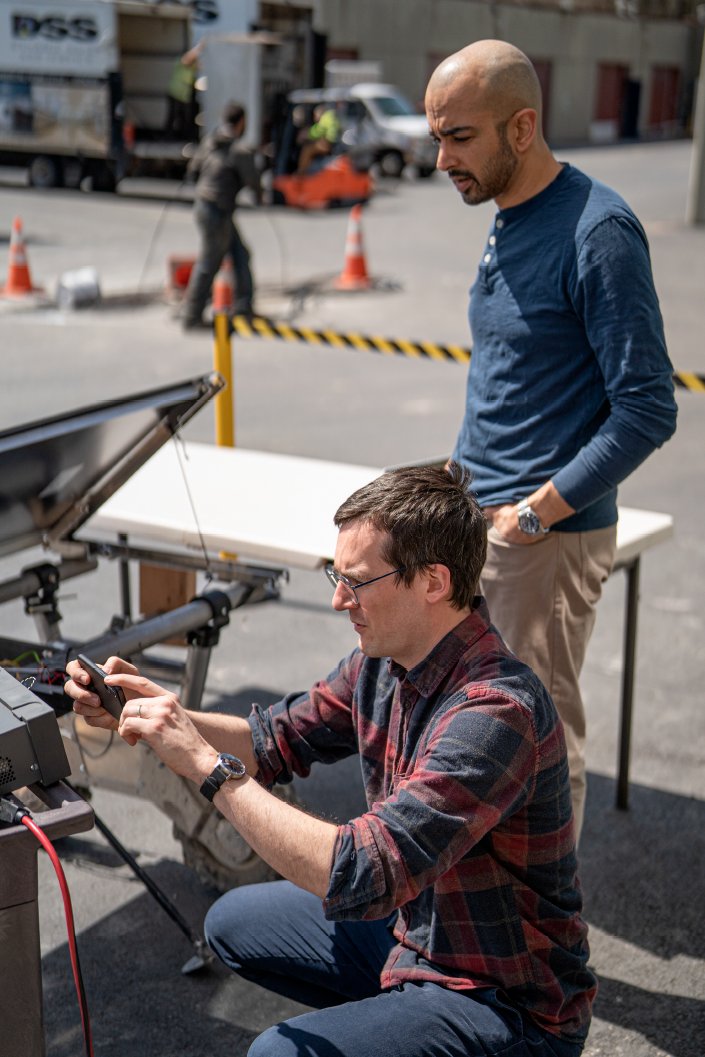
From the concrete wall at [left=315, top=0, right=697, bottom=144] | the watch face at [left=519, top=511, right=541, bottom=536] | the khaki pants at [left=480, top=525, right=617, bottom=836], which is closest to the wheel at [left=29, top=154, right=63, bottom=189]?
the concrete wall at [left=315, top=0, right=697, bottom=144]

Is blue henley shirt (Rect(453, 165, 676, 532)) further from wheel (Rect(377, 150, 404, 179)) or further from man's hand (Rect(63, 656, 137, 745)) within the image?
wheel (Rect(377, 150, 404, 179))

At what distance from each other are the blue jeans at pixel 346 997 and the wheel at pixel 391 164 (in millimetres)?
25224

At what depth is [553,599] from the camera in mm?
3281

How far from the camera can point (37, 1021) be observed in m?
2.01

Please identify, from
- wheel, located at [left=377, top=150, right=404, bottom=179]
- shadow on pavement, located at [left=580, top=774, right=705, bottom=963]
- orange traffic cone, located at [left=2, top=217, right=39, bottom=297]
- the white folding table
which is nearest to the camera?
shadow on pavement, located at [left=580, top=774, right=705, bottom=963]

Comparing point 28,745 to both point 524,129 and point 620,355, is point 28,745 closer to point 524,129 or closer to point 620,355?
point 620,355

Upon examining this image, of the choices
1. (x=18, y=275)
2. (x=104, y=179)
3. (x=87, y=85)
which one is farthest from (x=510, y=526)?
(x=104, y=179)

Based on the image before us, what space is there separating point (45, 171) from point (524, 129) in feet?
68.3

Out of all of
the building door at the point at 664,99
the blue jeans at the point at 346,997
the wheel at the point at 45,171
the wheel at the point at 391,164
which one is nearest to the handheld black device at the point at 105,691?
the blue jeans at the point at 346,997

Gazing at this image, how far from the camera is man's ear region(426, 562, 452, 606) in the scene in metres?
2.17

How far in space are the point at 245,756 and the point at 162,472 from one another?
Result: 2.24 metres

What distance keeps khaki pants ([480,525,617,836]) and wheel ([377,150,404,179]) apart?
2422cm

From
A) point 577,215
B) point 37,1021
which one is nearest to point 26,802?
point 37,1021

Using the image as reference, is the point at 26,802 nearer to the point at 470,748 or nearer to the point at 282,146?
the point at 470,748
